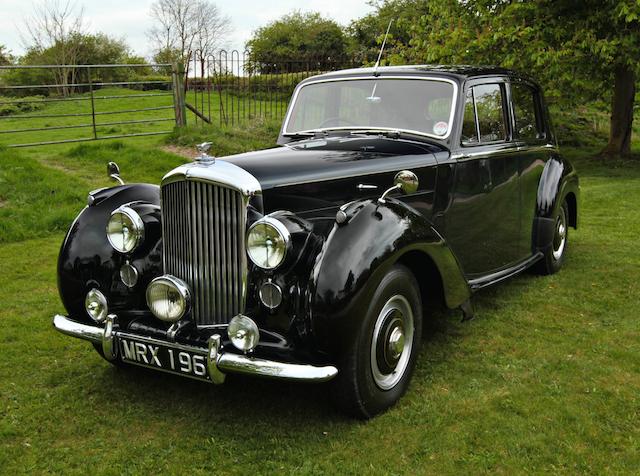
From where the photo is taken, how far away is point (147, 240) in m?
3.57

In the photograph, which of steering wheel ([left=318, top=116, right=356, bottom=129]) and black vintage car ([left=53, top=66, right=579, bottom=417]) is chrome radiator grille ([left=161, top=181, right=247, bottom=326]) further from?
steering wheel ([left=318, top=116, right=356, bottom=129])

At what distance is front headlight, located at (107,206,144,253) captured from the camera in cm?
347

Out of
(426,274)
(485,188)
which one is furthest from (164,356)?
(485,188)

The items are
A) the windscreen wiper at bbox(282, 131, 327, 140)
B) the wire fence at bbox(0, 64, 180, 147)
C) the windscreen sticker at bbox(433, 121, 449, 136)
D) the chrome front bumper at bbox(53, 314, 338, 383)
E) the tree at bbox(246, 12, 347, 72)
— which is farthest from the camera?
the tree at bbox(246, 12, 347, 72)

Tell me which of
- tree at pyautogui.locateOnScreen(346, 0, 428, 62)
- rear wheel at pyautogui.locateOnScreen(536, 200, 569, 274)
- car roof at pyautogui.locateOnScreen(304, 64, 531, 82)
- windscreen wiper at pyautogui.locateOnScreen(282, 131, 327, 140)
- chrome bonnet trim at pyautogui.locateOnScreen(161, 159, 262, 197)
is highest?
tree at pyautogui.locateOnScreen(346, 0, 428, 62)

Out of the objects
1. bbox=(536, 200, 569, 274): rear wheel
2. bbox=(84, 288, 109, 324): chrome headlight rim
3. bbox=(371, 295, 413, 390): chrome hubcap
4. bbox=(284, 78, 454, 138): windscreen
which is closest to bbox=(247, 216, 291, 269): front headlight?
bbox=(371, 295, 413, 390): chrome hubcap

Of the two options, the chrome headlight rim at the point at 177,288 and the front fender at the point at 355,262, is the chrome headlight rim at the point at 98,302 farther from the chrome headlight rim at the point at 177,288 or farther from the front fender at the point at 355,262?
the front fender at the point at 355,262

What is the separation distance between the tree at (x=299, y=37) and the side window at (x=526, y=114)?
79.2 ft

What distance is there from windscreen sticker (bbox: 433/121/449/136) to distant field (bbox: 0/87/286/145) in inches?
330

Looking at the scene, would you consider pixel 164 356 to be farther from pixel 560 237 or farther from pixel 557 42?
pixel 557 42

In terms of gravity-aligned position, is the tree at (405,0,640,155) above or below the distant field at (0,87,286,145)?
above

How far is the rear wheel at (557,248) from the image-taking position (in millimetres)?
5566

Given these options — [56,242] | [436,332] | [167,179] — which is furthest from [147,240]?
[56,242]

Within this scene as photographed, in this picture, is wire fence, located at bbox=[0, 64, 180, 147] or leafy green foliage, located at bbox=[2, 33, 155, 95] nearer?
wire fence, located at bbox=[0, 64, 180, 147]
